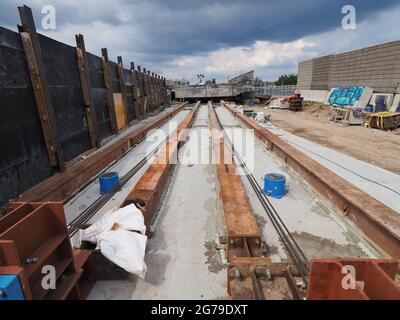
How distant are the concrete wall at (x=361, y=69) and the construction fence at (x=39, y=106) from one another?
1910 cm

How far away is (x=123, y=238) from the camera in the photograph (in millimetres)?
2389

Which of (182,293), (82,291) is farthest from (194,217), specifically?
(82,291)

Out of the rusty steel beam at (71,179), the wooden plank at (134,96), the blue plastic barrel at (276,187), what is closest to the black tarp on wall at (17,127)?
the rusty steel beam at (71,179)

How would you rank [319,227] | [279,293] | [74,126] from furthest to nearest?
[74,126]
[319,227]
[279,293]

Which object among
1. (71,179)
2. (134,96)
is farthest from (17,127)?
(134,96)

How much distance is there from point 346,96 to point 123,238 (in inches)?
903

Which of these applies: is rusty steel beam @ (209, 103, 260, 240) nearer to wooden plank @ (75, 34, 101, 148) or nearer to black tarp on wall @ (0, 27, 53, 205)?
black tarp on wall @ (0, 27, 53, 205)

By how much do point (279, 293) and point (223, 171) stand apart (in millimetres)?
3024

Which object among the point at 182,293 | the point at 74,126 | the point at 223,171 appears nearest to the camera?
the point at 182,293

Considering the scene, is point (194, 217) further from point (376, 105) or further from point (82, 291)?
point (376, 105)

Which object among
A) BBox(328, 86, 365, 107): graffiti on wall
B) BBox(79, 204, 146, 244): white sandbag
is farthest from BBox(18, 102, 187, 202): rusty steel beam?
BBox(328, 86, 365, 107): graffiti on wall

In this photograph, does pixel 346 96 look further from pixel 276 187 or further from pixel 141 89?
pixel 276 187

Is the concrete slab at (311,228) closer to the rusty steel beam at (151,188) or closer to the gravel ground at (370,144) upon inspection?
the rusty steel beam at (151,188)
